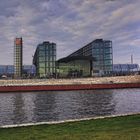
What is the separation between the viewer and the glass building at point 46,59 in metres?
145

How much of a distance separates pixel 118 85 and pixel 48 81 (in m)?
23.9

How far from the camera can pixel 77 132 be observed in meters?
12.9

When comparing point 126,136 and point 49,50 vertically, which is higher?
point 49,50

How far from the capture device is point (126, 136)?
37.2 ft

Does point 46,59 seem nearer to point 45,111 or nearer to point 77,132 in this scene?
point 45,111

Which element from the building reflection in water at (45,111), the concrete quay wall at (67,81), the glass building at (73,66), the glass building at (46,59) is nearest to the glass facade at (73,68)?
the glass building at (73,66)

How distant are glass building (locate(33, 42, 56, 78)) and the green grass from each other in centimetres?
12669

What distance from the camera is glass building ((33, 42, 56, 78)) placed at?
145 metres

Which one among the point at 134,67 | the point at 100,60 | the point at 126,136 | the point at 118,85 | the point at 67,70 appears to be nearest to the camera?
the point at 126,136

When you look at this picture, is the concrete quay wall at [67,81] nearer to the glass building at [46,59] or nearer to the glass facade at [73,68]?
the glass facade at [73,68]

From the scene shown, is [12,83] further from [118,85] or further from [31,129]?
[31,129]

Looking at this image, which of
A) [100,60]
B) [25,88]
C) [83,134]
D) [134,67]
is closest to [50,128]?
[83,134]

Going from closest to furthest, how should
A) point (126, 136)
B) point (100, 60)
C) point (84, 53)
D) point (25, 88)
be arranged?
point (126, 136)
point (25, 88)
point (100, 60)
point (84, 53)

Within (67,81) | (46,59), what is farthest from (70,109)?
(46,59)
